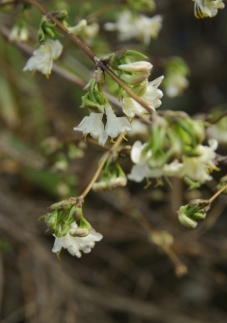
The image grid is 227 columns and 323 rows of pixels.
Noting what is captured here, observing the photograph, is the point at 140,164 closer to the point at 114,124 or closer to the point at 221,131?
the point at 114,124

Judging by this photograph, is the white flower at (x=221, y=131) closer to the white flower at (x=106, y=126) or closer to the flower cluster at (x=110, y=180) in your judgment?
the flower cluster at (x=110, y=180)

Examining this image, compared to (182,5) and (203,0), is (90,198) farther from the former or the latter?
(203,0)

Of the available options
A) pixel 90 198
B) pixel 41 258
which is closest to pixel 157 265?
pixel 90 198

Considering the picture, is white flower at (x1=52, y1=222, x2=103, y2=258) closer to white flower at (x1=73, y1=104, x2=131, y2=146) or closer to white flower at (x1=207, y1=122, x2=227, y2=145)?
white flower at (x1=73, y1=104, x2=131, y2=146)

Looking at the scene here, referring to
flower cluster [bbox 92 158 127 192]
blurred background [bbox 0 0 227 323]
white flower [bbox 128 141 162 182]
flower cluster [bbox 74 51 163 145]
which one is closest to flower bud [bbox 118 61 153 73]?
flower cluster [bbox 74 51 163 145]

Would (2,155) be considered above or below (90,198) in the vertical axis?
above

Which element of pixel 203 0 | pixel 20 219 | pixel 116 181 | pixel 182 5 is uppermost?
pixel 203 0

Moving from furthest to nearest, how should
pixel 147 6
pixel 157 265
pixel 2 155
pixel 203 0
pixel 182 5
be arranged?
pixel 182 5
pixel 157 265
pixel 2 155
pixel 147 6
pixel 203 0
